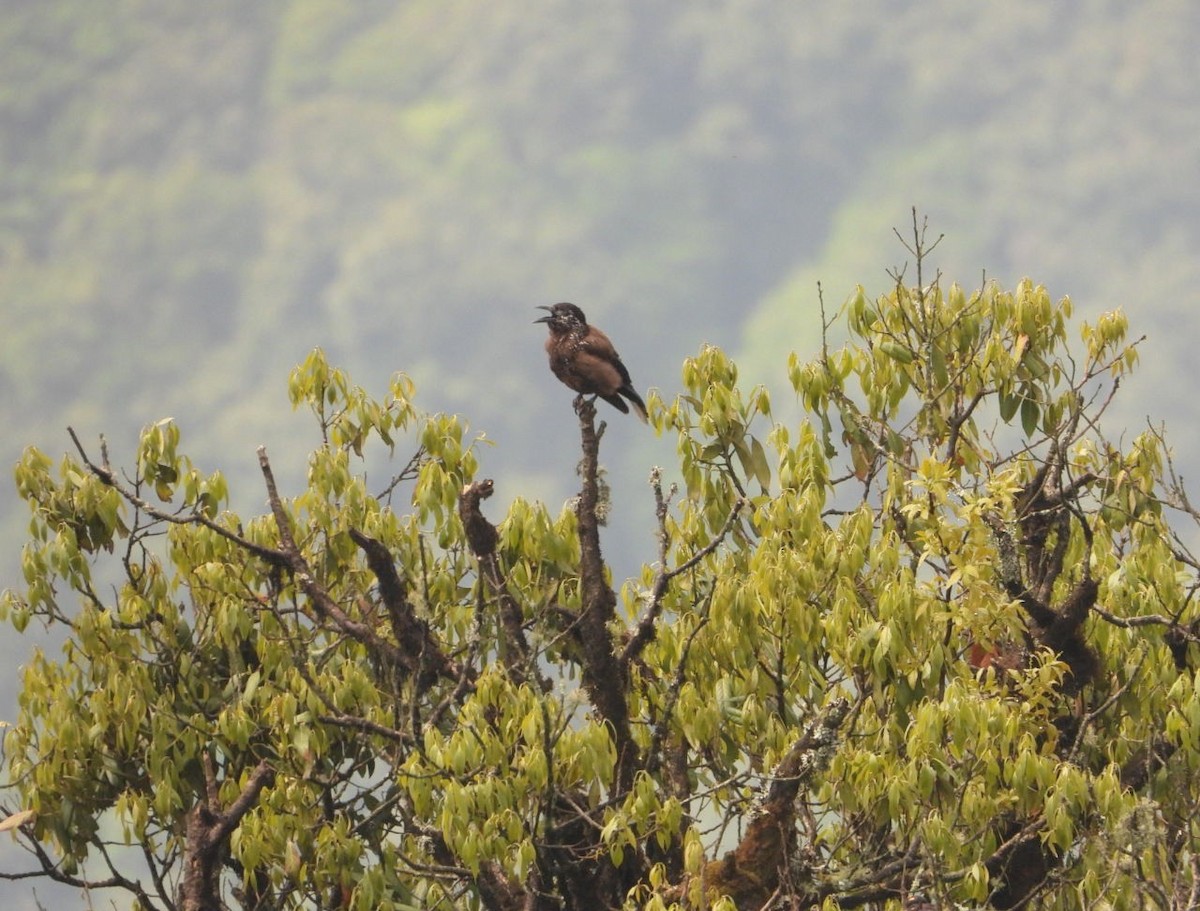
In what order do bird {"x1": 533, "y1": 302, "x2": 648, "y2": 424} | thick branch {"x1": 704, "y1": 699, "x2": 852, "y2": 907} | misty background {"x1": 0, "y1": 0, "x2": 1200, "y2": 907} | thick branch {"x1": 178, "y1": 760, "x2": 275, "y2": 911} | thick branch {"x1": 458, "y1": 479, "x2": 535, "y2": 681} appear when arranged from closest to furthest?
thick branch {"x1": 704, "y1": 699, "x2": 852, "y2": 907}
thick branch {"x1": 458, "y1": 479, "x2": 535, "y2": 681}
thick branch {"x1": 178, "y1": 760, "x2": 275, "y2": 911}
bird {"x1": 533, "y1": 302, "x2": 648, "y2": 424}
misty background {"x1": 0, "y1": 0, "x2": 1200, "y2": 907}

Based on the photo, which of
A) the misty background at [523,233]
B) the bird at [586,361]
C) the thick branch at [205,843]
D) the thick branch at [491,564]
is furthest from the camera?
the misty background at [523,233]

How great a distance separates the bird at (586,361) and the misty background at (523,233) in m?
119

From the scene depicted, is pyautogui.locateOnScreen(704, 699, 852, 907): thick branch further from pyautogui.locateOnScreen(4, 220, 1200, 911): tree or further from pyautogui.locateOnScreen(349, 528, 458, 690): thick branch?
pyautogui.locateOnScreen(349, 528, 458, 690): thick branch

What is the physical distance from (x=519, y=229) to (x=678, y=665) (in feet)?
587

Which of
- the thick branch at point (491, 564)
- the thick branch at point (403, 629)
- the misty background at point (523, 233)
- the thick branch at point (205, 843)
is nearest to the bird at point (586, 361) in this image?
the thick branch at point (403, 629)

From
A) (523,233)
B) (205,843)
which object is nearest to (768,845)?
(205,843)

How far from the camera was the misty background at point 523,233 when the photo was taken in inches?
6058

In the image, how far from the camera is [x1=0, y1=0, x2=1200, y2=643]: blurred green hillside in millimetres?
155625

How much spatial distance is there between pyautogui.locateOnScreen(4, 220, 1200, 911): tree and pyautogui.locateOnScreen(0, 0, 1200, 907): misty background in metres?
121

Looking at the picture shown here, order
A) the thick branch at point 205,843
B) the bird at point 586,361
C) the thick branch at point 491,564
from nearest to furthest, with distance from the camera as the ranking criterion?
the thick branch at point 491,564 < the thick branch at point 205,843 < the bird at point 586,361

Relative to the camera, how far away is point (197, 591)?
12.6 metres

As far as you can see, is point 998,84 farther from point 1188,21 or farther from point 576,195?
point 576,195

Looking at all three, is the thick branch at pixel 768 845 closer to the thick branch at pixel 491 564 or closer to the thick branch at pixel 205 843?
the thick branch at pixel 491 564

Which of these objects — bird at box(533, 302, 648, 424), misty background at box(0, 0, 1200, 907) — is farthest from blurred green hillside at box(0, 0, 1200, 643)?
bird at box(533, 302, 648, 424)
